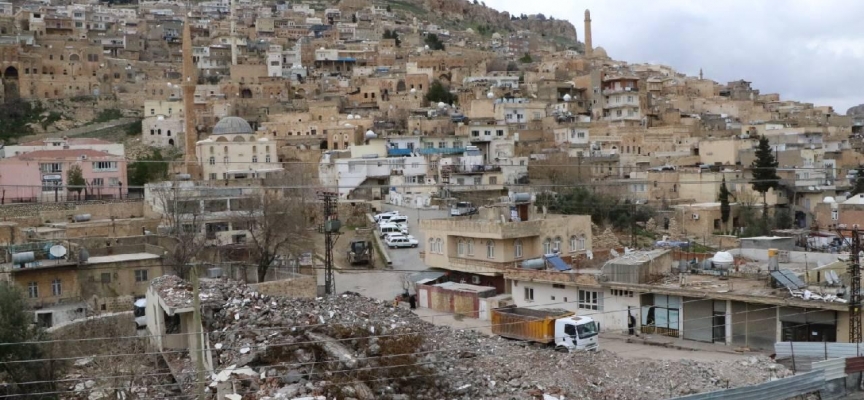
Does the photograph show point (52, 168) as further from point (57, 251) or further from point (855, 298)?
point (855, 298)

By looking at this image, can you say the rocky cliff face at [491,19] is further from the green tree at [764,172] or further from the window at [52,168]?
the window at [52,168]

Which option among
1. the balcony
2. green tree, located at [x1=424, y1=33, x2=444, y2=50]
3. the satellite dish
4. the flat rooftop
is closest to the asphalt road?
the balcony

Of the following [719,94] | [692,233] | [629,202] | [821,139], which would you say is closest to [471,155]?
[629,202]

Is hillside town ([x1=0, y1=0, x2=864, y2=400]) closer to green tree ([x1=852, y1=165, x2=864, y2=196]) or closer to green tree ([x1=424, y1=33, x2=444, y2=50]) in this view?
green tree ([x1=852, y1=165, x2=864, y2=196])

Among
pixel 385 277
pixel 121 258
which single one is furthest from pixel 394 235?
pixel 121 258

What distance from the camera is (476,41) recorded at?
3086 inches

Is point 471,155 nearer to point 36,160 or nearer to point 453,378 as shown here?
point 36,160

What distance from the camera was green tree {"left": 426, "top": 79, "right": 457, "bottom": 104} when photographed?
5038 cm

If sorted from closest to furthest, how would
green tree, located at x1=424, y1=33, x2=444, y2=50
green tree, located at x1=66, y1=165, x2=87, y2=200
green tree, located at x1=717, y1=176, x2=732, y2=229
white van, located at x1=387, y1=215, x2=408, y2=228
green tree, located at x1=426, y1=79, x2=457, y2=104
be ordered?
white van, located at x1=387, y1=215, x2=408, y2=228 < green tree, located at x1=717, y1=176, x2=732, y2=229 < green tree, located at x1=66, y1=165, x2=87, y2=200 < green tree, located at x1=426, y1=79, x2=457, y2=104 < green tree, located at x1=424, y1=33, x2=444, y2=50

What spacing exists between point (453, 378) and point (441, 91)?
3908cm

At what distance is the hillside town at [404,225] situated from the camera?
42.6 ft

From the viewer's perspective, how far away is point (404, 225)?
27.5 m

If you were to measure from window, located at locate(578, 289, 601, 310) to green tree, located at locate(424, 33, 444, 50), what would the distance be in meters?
50.0

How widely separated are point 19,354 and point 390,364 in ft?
17.0
